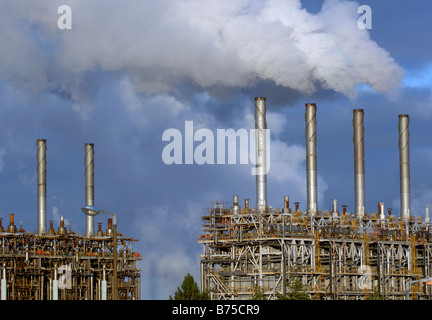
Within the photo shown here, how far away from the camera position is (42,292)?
96000 millimetres

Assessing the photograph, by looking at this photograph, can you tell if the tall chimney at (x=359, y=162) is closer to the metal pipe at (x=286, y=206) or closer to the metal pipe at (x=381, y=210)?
the metal pipe at (x=381, y=210)

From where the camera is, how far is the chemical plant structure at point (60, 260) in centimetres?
9494

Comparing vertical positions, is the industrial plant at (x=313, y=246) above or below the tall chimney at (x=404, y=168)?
below

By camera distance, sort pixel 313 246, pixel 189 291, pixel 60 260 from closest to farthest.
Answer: pixel 189 291, pixel 313 246, pixel 60 260

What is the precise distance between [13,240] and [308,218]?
96.7 feet

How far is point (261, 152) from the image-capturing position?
318ft

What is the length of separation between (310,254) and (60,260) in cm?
2607

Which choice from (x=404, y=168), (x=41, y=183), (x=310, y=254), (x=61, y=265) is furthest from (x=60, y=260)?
(x=404, y=168)

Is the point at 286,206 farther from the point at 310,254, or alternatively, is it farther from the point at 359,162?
the point at 359,162

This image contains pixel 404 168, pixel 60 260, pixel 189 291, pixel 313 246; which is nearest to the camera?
pixel 189 291

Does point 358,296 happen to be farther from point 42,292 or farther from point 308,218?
point 42,292

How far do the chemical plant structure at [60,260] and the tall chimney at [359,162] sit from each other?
82.5 ft

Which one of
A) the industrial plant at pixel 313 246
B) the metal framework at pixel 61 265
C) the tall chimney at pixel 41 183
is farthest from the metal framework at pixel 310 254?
the tall chimney at pixel 41 183
